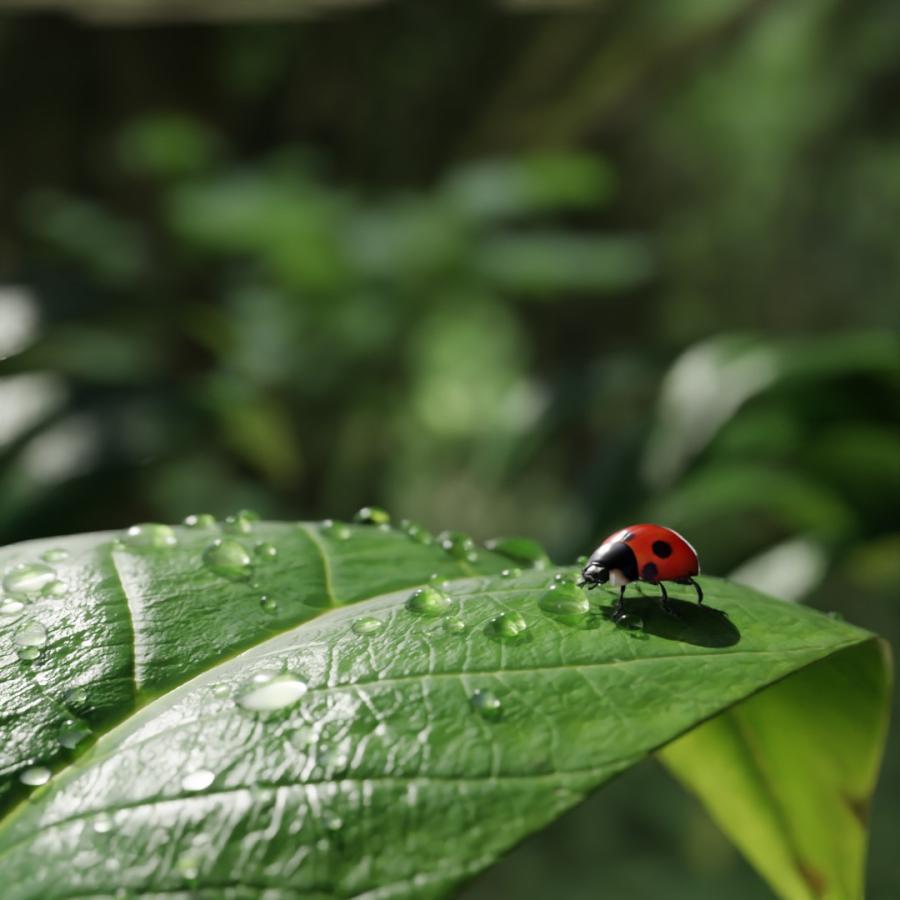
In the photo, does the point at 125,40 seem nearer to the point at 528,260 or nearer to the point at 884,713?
the point at 528,260

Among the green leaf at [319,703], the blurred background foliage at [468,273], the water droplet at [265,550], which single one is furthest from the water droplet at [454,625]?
the blurred background foliage at [468,273]

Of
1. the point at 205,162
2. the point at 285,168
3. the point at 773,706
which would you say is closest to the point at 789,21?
the point at 285,168

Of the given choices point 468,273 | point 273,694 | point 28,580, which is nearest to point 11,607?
point 28,580

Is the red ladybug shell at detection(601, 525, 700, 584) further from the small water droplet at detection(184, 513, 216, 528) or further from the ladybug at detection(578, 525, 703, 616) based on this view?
the small water droplet at detection(184, 513, 216, 528)

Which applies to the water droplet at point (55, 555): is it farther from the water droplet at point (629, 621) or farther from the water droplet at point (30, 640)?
the water droplet at point (629, 621)

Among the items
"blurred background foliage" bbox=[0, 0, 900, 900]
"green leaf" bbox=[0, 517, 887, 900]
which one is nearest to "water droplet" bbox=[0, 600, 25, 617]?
"green leaf" bbox=[0, 517, 887, 900]
